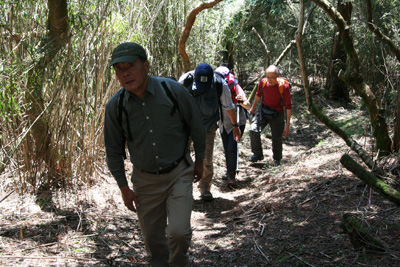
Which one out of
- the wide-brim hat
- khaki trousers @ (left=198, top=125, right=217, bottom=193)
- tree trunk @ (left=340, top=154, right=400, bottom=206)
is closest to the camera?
tree trunk @ (left=340, top=154, right=400, bottom=206)

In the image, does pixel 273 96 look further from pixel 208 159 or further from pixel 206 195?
pixel 206 195

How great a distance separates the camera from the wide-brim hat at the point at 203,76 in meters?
4.98

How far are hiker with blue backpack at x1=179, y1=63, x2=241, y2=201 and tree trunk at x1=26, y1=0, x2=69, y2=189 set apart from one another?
1.51 meters

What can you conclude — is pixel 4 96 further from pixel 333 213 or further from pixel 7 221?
pixel 333 213

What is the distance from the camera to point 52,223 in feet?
14.6

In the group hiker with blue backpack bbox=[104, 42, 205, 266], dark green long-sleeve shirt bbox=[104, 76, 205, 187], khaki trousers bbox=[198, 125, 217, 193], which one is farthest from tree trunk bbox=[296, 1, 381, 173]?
dark green long-sleeve shirt bbox=[104, 76, 205, 187]

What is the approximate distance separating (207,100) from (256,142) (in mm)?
2702

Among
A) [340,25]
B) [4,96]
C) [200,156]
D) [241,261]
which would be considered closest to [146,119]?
[200,156]

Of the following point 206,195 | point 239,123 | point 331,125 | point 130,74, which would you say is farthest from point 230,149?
point 130,74

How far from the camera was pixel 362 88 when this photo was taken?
16.0 ft

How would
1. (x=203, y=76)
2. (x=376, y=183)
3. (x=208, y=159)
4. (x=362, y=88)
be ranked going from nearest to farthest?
(x=376, y=183) → (x=362, y=88) → (x=203, y=76) → (x=208, y=159)

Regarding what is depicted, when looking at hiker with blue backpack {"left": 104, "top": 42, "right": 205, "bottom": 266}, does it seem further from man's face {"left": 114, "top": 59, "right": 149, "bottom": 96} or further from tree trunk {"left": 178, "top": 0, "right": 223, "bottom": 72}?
tree trunk {"left": 178, "top": 0, "right": 223, "bottom": 72}

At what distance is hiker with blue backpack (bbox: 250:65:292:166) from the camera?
282 inches

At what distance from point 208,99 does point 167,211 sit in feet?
8.03
